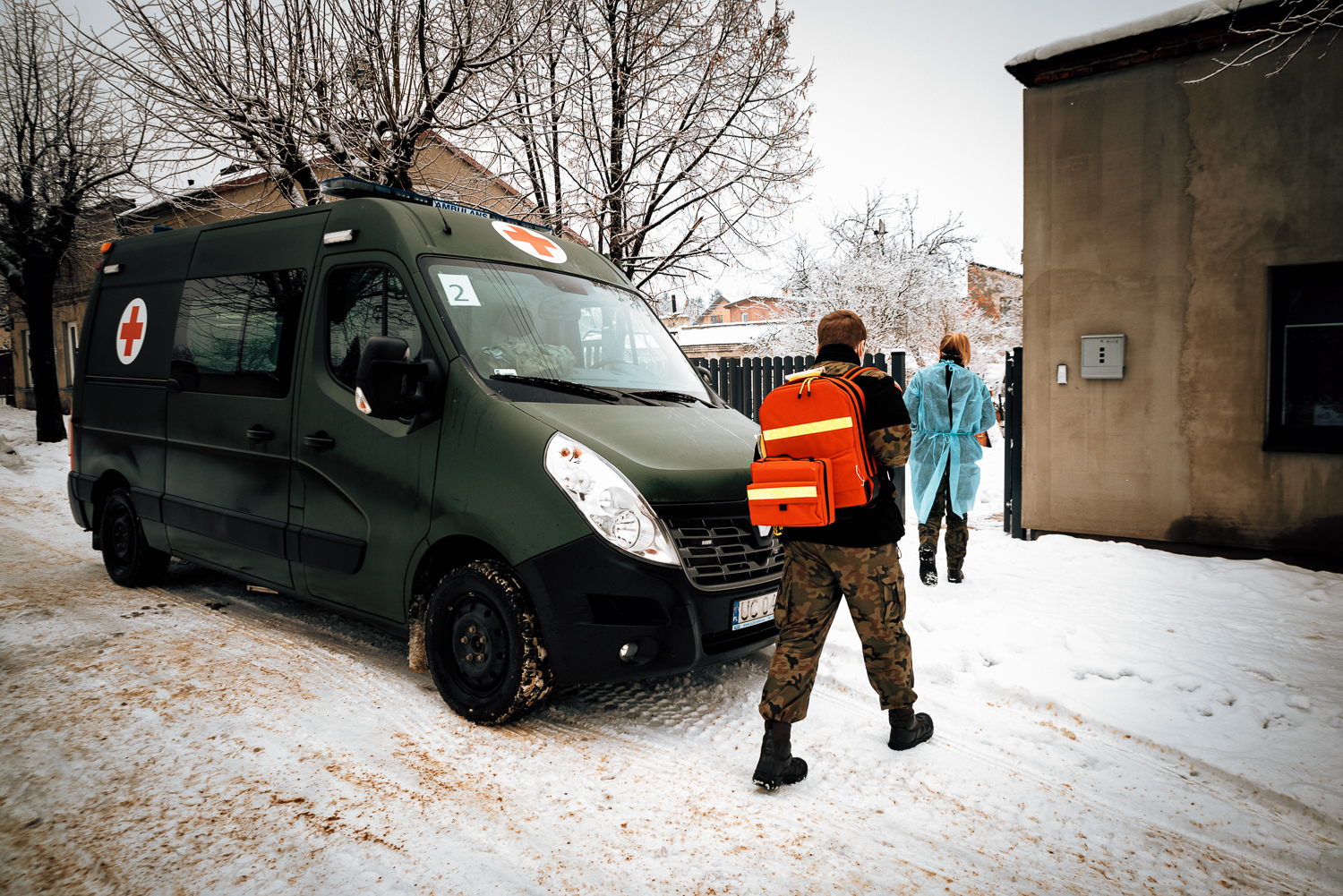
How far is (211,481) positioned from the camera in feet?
14.8

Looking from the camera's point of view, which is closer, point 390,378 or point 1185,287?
point 390,378

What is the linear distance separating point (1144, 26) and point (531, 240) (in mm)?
5944

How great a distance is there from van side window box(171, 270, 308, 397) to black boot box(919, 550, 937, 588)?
4517 millimetres

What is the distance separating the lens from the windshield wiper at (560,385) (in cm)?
336

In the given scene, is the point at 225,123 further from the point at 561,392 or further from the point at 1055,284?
the point at 1055,284

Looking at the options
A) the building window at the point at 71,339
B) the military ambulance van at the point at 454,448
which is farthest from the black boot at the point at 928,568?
the building window at the point at 71,339

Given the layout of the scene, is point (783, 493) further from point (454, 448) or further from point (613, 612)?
point (454, 448)

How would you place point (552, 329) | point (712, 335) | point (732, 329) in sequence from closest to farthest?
point (552, 329), point (732, 329), point (712, 335)

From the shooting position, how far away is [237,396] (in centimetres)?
437

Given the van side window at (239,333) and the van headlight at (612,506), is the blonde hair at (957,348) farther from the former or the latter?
the van side window at (239,333)

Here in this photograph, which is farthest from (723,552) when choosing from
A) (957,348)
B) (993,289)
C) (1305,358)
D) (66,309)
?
(993,289)

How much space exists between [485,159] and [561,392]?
827 centimetres

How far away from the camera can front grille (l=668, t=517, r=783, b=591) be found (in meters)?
3.03

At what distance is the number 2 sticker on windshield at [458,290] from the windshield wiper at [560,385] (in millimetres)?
462
